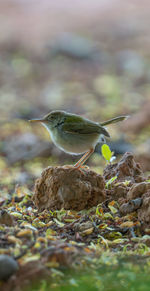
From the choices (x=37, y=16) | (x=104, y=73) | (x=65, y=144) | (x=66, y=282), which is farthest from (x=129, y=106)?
(x=37, y=16)

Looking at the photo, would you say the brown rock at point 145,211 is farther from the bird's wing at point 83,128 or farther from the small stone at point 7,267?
the small stone at point 7,267

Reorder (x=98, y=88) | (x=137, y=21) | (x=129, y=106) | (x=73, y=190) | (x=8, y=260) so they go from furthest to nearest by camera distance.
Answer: (x=137, y=21), (x=98, y=88), (x=129, y=106), (x=73, y=190), (x=8, y=260)

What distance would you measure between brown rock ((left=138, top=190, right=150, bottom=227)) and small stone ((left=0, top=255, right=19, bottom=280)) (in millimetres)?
1415

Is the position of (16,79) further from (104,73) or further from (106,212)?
(106,212)

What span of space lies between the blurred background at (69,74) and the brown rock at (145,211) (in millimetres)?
2528

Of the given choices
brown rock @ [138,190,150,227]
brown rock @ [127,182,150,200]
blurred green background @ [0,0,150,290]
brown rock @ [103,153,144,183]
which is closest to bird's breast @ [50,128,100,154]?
brown rock @ [103,153,144,183]

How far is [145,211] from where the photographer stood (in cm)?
384

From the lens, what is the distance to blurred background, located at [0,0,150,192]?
7.59 metres

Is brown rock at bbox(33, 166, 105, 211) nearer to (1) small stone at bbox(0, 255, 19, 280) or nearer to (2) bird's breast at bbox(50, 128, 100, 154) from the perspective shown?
(2) bird's breast at bbox(50, 128, 100, 154)

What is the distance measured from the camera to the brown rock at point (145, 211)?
150 inches

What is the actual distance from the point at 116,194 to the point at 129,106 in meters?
6.07

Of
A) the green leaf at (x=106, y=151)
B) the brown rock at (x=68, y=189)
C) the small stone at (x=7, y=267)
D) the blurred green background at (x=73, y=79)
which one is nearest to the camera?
the small stone at (x=7, y=267)

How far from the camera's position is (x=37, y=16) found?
61.3 feet

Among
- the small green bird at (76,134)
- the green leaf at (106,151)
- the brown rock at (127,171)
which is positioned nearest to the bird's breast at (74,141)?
the small green bird at (76,134)
